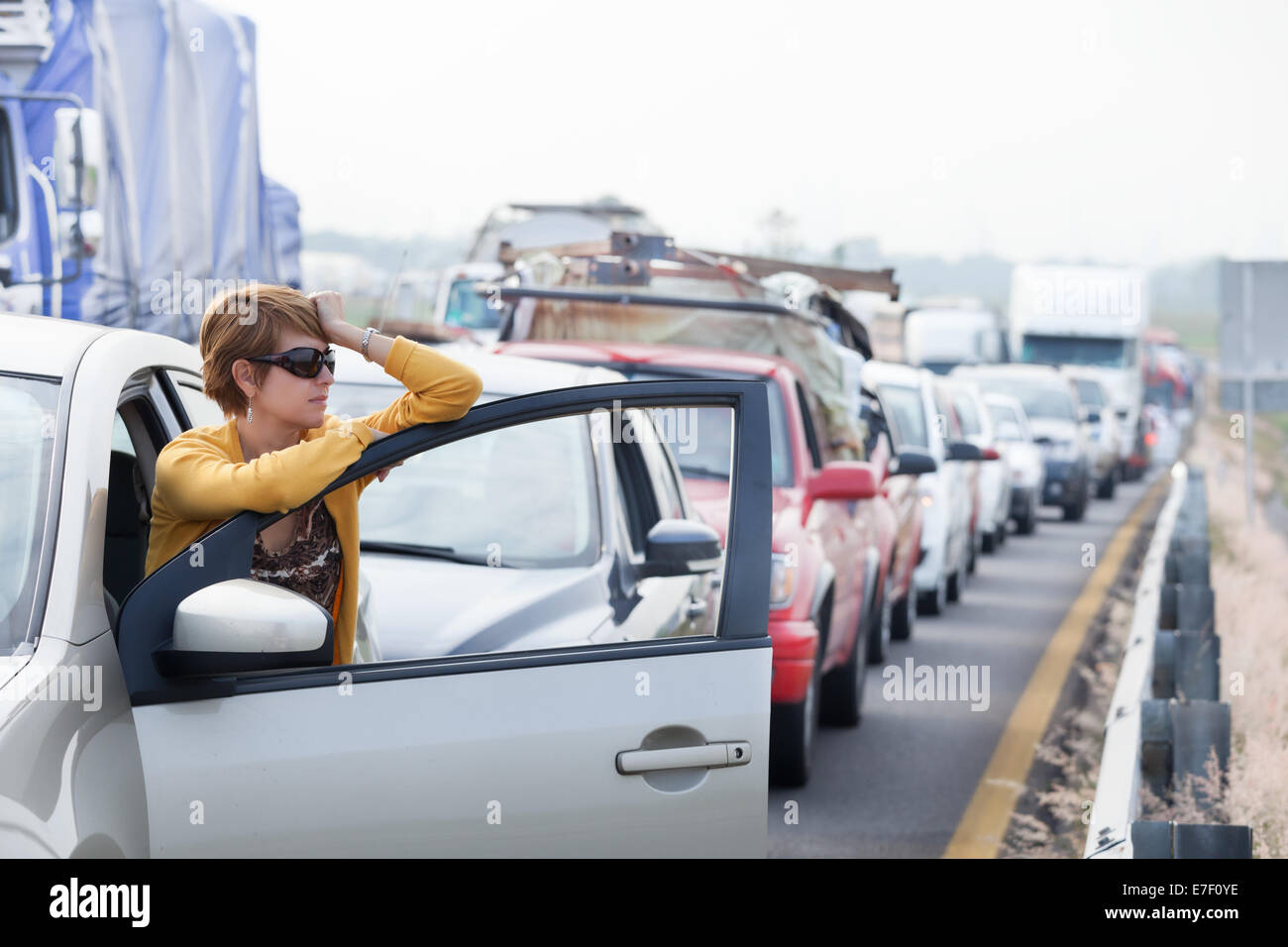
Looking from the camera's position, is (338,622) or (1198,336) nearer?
(338,622)

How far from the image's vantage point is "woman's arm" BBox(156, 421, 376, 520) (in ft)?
9.80

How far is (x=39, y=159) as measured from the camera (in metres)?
10.8

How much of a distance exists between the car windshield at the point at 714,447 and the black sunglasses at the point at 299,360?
4.67 metres

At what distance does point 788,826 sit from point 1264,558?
30.9 feet

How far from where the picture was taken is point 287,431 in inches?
130

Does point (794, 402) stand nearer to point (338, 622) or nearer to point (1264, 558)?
point (338, 622)

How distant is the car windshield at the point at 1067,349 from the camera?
3784 cm

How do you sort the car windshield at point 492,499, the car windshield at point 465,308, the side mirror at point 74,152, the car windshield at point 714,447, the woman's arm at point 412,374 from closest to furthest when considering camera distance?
the woman's arm at point 412,374
the car windshield at point 492,499
the car windshield at point 714,447
the side mirror at point 74,152
the car windshield at point 465,308

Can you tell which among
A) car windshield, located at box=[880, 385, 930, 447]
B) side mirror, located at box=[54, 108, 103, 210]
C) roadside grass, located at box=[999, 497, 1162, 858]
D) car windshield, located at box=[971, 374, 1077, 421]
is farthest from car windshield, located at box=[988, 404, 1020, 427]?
side mirror, located at box=[54, 108, 103, 210]

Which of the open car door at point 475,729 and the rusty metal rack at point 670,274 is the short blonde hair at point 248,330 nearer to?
the open car door at point 475,729

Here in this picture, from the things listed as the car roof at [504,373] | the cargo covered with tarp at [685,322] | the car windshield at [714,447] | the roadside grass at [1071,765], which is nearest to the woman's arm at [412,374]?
the car roof at [504,373]

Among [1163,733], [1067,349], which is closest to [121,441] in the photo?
[1163,733]

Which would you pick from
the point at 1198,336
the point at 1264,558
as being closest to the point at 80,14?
the point at 1264,558

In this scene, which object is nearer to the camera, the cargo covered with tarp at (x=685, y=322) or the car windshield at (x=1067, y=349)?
the cargo covered with tarp at (x=685, y=322)
